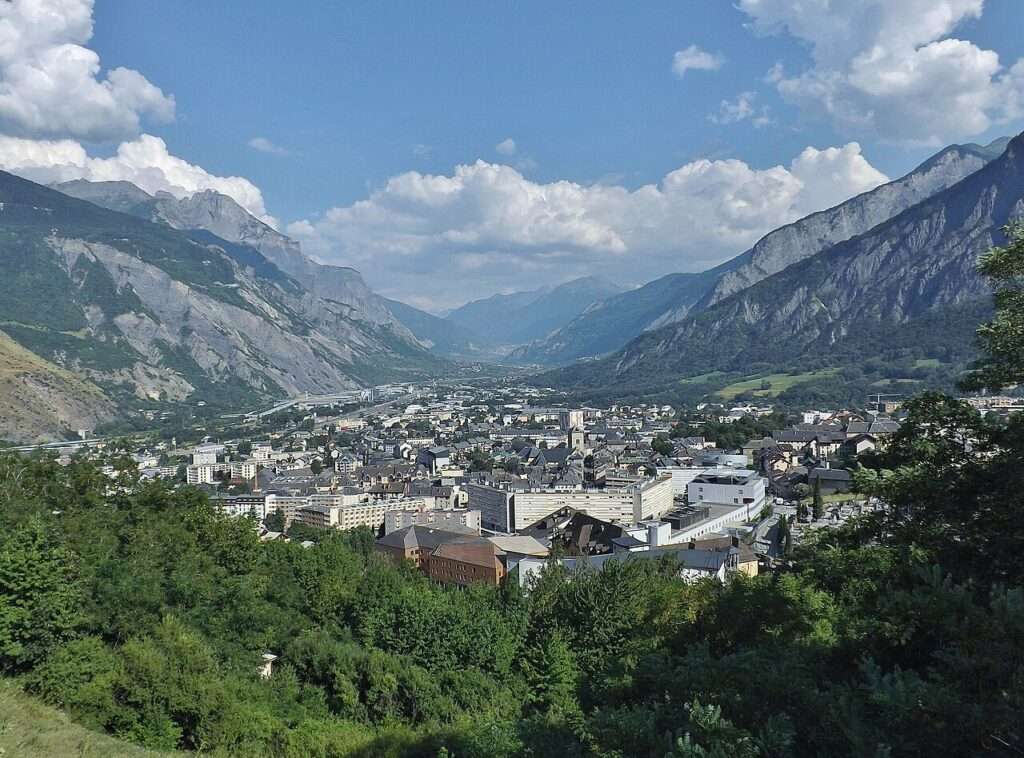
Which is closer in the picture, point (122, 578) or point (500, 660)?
point (122, 578)

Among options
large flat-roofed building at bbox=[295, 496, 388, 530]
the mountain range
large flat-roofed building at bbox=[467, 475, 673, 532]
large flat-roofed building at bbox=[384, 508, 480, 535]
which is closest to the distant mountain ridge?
large flat-roofed building at bbox=[295, 496, 388, 530]

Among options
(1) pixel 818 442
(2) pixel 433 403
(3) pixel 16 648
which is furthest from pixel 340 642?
(2) pixel 433 403

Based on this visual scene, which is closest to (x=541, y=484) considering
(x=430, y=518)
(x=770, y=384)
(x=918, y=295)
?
(x=430, y=518)

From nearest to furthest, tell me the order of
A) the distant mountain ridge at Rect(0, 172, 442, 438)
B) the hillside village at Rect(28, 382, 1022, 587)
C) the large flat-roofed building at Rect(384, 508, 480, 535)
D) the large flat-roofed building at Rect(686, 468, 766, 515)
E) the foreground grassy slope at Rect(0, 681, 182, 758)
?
the foreground grassy slope at Rect(0, 681, 182, 758) → the hillside village at Rect(28, 382, 1022, 587) → the large flat-roofed building at Rect(384, 508, 480, 535) → the large flat-roofed building at Rect(686, 468, 766, 515) → the distant mountain ridge at Rect(0, 172, 442, 438)

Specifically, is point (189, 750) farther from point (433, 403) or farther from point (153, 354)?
point (153, 354)

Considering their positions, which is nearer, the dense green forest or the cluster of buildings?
the dense green forest

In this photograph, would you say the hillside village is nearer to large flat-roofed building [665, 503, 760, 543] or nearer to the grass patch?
large flat-roofed building [665, 503, 760, 543]

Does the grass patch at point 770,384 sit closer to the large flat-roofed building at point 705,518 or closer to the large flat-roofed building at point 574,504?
the large flat-roofed building at point 705,518
